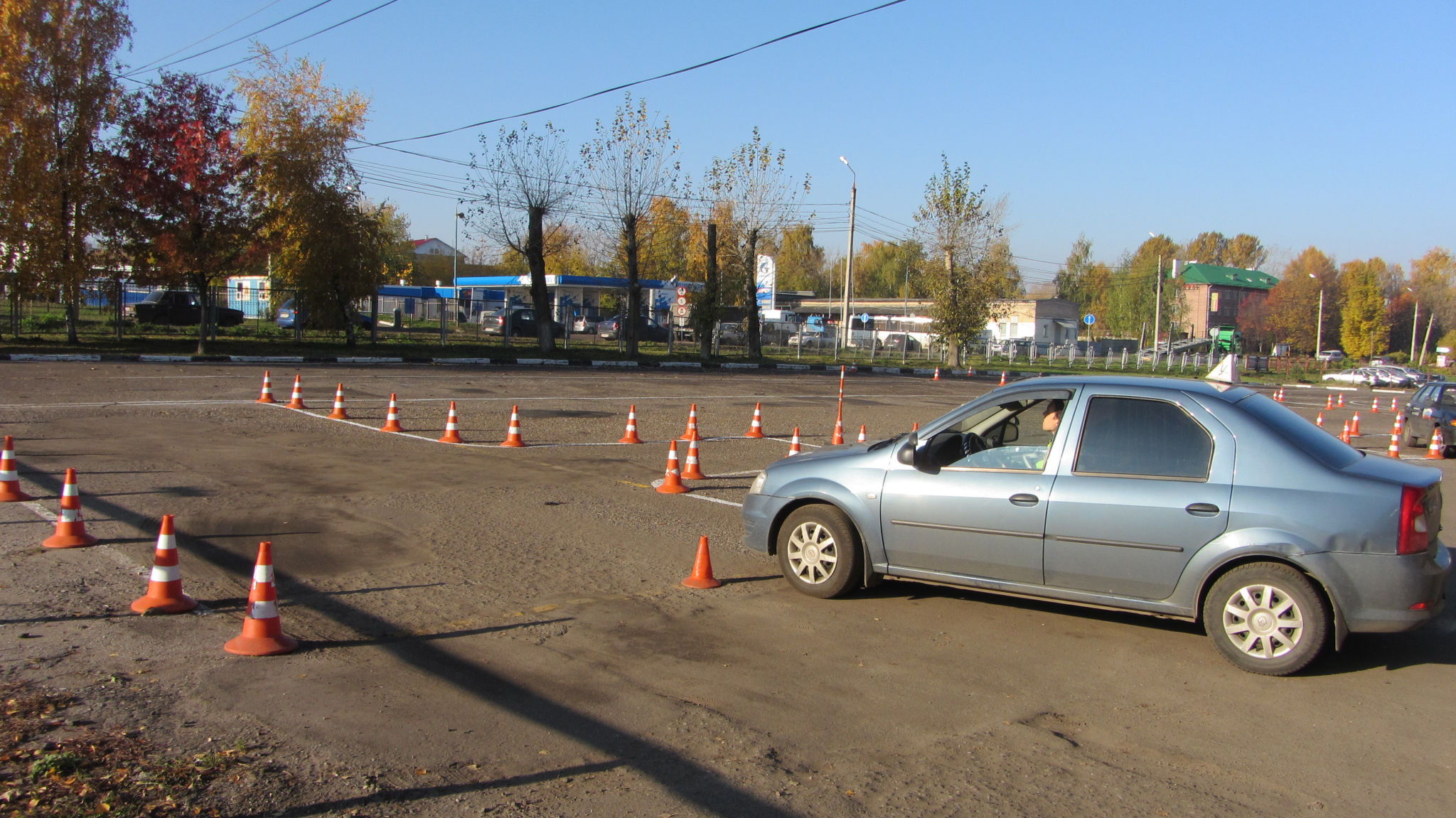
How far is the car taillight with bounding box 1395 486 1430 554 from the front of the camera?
5.28 m

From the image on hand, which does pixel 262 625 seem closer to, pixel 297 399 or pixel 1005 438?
pixel 1005 438

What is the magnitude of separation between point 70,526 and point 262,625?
10.9 feet

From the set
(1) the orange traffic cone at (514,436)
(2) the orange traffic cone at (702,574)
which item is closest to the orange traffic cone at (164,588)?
(2) the orange traffic cone at (702,574)

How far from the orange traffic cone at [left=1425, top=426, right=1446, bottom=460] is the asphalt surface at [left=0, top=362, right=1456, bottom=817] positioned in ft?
46.5

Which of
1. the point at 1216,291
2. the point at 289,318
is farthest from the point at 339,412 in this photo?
the point at 1216,291

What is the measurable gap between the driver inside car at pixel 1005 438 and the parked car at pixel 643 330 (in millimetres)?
49084

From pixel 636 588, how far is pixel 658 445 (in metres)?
7.92

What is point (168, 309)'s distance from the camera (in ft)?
133

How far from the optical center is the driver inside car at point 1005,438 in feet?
20.8

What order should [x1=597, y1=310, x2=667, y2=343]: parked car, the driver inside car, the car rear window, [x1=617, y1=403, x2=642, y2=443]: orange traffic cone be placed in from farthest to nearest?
1. [x1=597, y1=310, x2=667, y2=343]: parked car
2. [x1=617, y1=403, x2=642, y2=443]: orange traffic cone
3. the driver inside car
4. the car rear window

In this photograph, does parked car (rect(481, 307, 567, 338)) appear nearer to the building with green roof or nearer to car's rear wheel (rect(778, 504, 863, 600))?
car's rear wheel (rect(778, 504, 863, 600))

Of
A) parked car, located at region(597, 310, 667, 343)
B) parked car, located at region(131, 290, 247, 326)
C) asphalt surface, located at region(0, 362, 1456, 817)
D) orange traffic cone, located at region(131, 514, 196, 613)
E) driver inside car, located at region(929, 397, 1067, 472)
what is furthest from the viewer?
parked car, located at region(597, 310, 667, 343)

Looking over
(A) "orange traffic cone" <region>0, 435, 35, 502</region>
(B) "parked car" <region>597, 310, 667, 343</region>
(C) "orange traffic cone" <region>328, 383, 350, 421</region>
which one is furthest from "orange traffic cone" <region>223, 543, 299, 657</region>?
(B) "parked car" <region>597, 310, 667, 343</region>

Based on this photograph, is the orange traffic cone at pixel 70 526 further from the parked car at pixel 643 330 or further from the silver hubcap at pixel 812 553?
the parked car at pixel 643 330
